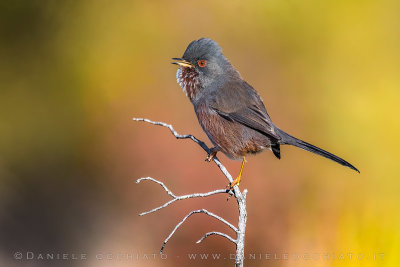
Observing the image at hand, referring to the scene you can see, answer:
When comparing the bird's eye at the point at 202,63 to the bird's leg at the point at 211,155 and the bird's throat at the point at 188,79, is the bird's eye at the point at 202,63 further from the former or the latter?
the bird's leg at the point at 211,155

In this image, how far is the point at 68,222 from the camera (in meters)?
6.86

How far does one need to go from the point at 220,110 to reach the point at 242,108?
230mm

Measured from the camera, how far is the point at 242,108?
165 inches

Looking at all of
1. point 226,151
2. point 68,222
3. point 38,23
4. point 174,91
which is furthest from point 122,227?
point 38,23

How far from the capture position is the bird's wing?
161 inches

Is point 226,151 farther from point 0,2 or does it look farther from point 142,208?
point 0,2

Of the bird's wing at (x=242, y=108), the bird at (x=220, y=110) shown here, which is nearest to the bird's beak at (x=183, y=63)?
the bird at (x=220, y=110)

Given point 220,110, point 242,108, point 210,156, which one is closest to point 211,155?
point 210,156

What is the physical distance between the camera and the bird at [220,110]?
159 inches
